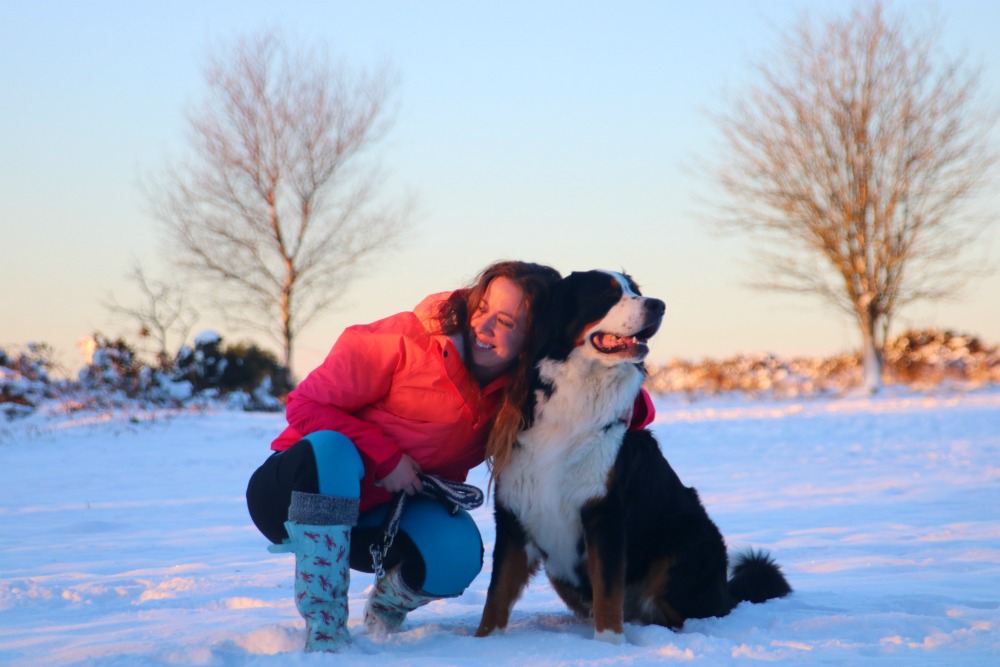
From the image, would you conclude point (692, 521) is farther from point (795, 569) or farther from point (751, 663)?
point (795, 569)

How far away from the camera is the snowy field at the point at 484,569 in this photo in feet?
8.98

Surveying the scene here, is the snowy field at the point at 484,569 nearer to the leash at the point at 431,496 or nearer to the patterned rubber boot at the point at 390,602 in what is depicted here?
the patterned rubber boot at the point at 390,602

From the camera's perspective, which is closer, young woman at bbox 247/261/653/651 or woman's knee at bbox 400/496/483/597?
young woman at bbox 247/261/653/651

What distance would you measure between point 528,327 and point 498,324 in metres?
0.11

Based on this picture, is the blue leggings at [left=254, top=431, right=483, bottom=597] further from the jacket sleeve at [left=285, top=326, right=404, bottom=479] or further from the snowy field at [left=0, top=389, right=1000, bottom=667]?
the snowy field at [left=0, top=389, right=1000, bottom=667]

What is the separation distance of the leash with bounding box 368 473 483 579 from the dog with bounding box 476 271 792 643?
140mm

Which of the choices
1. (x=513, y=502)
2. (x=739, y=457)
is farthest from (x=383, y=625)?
(x=739, y=457)

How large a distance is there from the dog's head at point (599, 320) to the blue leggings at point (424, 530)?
2.08ft

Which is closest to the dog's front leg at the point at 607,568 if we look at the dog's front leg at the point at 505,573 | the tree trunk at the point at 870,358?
the dog's front leg at the point at 505,573

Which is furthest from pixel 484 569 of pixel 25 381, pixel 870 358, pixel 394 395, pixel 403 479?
pixel 870 358

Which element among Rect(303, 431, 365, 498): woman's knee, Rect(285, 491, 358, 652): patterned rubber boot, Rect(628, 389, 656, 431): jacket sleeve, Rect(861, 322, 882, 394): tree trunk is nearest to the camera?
Rect(285, 491, 358, 652): patterned rubber boot

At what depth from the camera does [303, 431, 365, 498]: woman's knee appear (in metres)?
2.84

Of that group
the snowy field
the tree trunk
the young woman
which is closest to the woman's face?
the young woman

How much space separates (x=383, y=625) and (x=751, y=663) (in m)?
1.17
